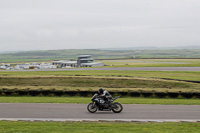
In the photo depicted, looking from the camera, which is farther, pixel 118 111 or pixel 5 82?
pixel 5 82

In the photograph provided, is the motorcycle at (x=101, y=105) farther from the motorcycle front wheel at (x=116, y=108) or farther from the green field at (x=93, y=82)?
the green field at (x=93, y=82)

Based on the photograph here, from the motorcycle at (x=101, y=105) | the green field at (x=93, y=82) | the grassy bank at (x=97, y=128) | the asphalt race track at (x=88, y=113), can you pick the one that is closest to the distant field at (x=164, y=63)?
the green field at (x=93, y=82)

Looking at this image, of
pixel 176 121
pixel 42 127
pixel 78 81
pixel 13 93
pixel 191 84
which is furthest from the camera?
pixel 78 81

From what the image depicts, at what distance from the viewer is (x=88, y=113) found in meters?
15.0

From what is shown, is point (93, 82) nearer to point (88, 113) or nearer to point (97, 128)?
point (88, 113)

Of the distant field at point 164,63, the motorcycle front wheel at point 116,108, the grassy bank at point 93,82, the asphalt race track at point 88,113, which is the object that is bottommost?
the asphalt race track at point 88,113

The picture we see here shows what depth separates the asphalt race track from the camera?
14.0m

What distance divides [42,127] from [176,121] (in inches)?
274

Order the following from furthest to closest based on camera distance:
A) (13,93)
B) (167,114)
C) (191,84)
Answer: (191,84) < (13,93) < (167,114)

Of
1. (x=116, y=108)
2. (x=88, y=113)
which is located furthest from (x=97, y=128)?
(x=116, y=108)

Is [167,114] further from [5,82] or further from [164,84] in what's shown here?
[5,82]

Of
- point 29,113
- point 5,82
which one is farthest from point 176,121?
point 5,82

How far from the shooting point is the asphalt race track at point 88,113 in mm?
13961

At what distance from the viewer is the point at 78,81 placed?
3381 cm
